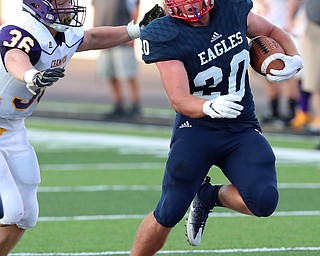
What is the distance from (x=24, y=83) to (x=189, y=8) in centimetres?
96

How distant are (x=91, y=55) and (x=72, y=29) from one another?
16087 mm

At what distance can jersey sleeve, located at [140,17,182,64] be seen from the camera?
5609mm

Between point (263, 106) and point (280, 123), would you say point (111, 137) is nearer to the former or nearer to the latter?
point (280, 123)

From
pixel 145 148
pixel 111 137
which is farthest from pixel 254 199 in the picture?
pixel 111 137

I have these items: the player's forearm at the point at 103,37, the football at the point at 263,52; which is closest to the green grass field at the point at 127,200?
the football at the point at 263,52

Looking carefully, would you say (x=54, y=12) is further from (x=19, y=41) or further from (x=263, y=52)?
(x=263, y=52)

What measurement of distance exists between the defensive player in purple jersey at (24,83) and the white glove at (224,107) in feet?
3.01

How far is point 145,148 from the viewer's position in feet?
37.4

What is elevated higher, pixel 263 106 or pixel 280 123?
pixel 280 123

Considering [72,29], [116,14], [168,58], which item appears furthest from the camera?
[116,14]

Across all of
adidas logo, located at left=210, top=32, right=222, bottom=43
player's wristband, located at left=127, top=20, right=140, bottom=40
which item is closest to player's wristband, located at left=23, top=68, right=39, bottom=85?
adidas logo, located at left=210, top=32, right=222, bottom=43

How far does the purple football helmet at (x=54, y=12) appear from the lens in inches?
225

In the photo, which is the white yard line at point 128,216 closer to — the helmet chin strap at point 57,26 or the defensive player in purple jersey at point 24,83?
the defensive player in purple jersey at point 24,83

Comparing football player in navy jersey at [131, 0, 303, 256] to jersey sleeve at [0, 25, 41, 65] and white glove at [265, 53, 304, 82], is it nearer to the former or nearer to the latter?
white glove at [265, 53, 304, 82]
